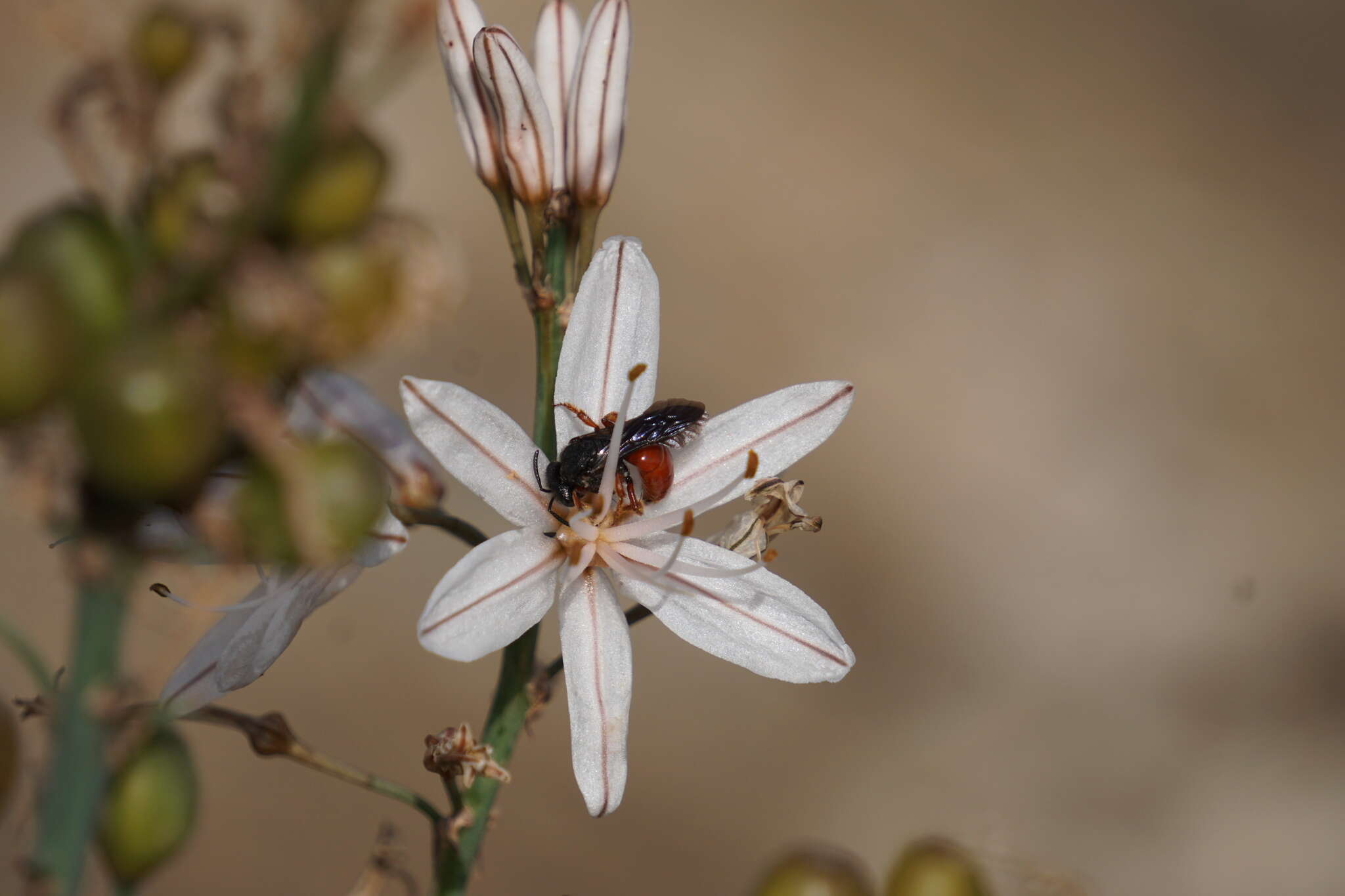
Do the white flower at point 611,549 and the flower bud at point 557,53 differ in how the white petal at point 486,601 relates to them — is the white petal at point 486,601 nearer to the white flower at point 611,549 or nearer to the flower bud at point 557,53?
the white flower at point 611,549

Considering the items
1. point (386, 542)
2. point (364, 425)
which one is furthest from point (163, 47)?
point (386, 542)

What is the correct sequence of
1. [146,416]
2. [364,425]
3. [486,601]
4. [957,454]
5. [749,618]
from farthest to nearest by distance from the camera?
[957,454] → [749,618] → [486,601] → [364,425] → [146,416]

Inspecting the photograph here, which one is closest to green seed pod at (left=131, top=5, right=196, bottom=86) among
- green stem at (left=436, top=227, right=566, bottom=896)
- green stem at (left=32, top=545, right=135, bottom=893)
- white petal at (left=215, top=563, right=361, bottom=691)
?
green stem at (left=32, top=545, right=135, bottom=893)

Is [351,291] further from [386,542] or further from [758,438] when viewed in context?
[758,438]

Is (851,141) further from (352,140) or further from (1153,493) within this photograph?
(352,140)

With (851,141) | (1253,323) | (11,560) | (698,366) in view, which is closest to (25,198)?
(11,560)

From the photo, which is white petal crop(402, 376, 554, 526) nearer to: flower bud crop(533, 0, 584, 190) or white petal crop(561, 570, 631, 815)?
white petal crop(561, 570, 631, 815)
